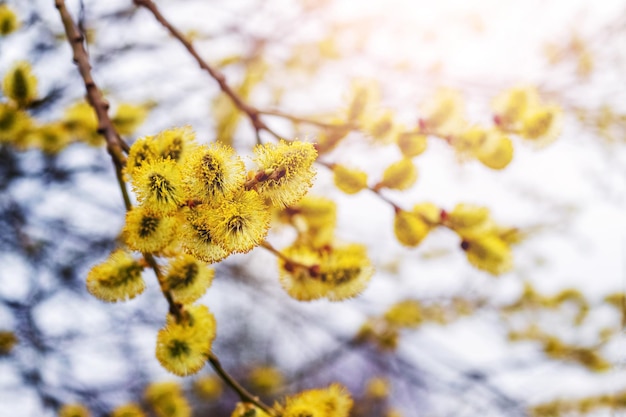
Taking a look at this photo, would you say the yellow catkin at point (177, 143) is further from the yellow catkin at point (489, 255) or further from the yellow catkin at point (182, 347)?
the yellow catkin at point (489, 255)

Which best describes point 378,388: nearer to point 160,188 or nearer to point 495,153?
point 495,153

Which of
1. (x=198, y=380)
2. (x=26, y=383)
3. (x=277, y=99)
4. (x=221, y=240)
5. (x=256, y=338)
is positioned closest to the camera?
(x=221, y=240)

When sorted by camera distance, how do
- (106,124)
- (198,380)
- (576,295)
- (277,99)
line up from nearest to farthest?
1. (106,124)
2. (576,295)
3. (277,99)
4. (198,380)

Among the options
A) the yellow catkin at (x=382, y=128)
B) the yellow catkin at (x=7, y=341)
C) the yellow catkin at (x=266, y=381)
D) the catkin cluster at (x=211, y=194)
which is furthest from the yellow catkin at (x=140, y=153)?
the yellow catkin at (x=266, y=381)

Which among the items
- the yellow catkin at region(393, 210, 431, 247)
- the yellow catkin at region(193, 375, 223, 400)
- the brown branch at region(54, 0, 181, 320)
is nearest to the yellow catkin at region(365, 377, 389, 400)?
the yellow catkin at region(193, 375, 223, 400)

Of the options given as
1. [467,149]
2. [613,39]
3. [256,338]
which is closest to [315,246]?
[467,149]

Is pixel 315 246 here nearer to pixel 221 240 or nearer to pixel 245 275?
pixel 221 240

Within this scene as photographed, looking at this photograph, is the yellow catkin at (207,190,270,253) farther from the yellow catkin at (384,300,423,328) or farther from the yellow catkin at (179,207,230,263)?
the yellow catkin at (384,300,423,328)
